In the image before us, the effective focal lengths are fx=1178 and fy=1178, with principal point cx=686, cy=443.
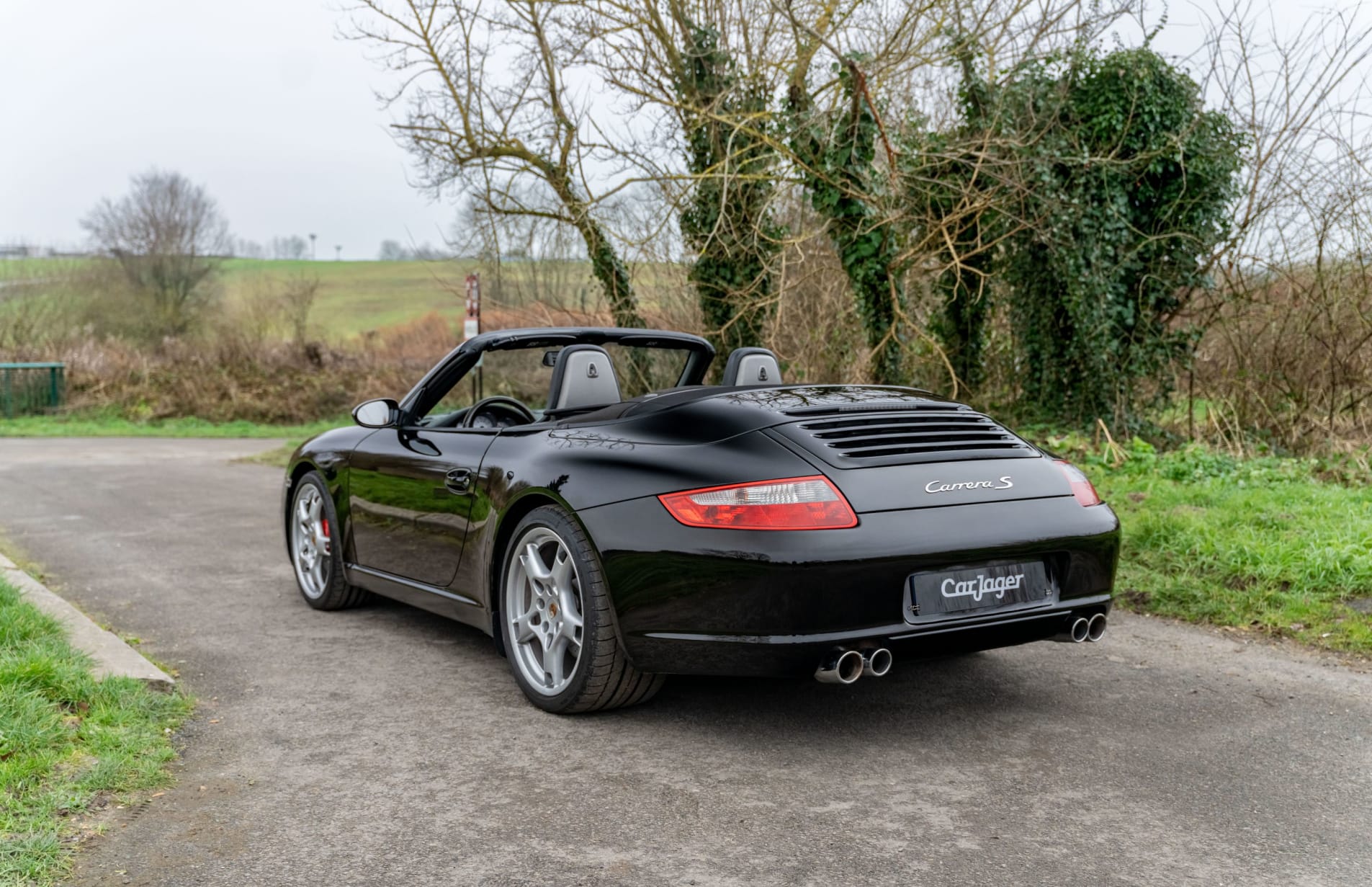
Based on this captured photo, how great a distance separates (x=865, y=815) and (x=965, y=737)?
831mm

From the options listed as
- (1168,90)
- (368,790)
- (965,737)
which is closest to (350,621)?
(368,790)

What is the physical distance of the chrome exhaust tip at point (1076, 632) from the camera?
4094mm

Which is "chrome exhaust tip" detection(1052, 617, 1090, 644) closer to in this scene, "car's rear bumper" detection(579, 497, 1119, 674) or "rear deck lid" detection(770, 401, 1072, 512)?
"car's rear bumper" detection(579, 497, 1119, 674)

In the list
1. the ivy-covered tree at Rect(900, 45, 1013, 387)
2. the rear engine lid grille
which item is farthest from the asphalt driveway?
the ivy-covered tree at Rect(900, 45, 1013, 387)

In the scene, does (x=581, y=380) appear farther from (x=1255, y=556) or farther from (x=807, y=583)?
(x=1255, y=556)

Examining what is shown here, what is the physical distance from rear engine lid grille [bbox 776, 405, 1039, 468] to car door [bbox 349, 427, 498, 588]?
1435mm

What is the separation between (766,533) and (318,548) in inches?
134

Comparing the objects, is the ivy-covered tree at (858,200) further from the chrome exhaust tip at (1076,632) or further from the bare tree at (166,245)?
the bare tree at (166,245)

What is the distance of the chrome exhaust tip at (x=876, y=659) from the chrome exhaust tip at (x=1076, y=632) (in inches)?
31.1

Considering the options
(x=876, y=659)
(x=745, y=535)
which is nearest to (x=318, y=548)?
(x=745, y=535)

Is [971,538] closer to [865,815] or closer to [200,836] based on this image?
[865,815]

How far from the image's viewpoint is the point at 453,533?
4.89m

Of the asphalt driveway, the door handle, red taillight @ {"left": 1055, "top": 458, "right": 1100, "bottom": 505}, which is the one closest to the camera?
the asphalt driveway

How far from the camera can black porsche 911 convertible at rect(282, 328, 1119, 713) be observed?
365 centimetres
